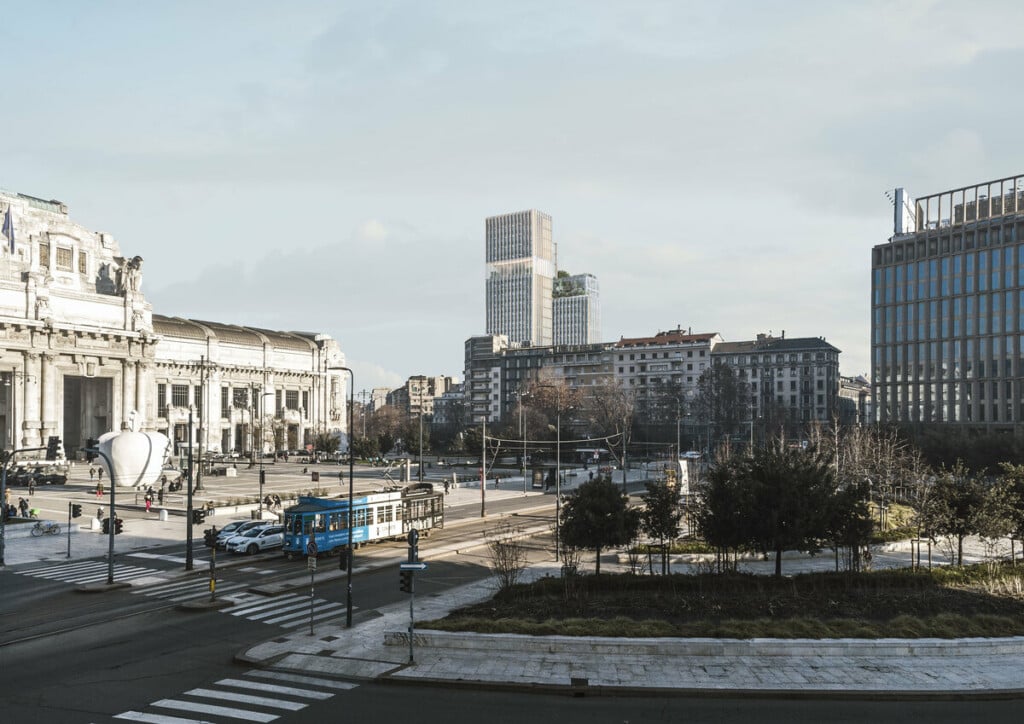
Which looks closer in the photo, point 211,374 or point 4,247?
point 4,247

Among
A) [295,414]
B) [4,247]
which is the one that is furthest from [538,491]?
[295,414]

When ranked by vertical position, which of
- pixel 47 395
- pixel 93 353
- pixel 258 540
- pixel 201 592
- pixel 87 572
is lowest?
pixel 87 572

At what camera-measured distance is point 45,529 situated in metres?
50.4

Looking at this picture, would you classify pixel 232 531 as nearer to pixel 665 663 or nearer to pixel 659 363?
pixel 665 663

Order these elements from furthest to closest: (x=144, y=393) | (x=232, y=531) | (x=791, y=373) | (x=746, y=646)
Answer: (x=791, y=373)
(x=144, y=393)
(x=232, y=531)
(x=746, y=646)

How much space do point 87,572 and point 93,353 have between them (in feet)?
253

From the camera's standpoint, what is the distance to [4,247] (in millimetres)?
99375

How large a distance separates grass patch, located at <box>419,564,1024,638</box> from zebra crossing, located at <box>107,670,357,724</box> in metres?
5.29

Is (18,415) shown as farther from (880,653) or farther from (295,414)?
(880,653)

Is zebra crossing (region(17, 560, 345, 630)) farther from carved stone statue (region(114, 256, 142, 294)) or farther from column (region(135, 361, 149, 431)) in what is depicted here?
carved stone statue (region(114, 256, 142, 294))

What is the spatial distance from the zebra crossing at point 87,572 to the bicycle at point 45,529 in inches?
422

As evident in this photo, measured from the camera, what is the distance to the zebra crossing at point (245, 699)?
18.6m

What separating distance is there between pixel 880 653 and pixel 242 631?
67.5 ft

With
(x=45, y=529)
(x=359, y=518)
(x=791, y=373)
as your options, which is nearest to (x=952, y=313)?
(x=791, y=373)
